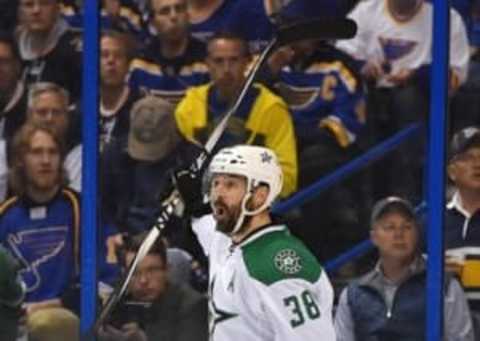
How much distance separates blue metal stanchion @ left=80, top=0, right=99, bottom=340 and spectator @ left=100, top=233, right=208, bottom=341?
0.18m

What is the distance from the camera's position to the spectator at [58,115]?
6.29 meters

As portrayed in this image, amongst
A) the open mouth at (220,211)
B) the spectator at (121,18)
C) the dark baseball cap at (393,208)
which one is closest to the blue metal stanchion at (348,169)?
the dark baseball cap at (393,208)

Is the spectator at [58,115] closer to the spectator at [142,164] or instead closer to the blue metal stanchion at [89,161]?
the spectator at [142,164]

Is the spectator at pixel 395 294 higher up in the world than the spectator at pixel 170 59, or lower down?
lower down

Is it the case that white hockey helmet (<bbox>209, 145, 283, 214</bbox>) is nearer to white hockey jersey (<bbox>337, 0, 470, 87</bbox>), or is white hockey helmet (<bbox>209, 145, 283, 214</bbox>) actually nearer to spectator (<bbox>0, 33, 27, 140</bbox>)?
white hockey jersey (<bbox>337, 0, 470, 87</bbox>)

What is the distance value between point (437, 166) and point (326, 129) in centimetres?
64

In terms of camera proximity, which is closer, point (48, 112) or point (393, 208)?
point (393, 208)

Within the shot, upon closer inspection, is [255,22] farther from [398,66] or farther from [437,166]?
[437,166]

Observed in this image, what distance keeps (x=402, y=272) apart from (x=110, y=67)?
4.60ft

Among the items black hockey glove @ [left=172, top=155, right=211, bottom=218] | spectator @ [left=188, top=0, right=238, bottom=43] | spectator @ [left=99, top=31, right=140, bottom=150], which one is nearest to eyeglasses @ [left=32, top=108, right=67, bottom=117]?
spectator @ [left=99, top=31, right=140, bottom=150]

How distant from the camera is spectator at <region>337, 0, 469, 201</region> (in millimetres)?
6004

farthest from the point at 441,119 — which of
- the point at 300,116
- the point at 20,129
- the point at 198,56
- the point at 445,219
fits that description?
the point at 20,129

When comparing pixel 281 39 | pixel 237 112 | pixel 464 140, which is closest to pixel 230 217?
pixel 281 39

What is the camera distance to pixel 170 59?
639cm
